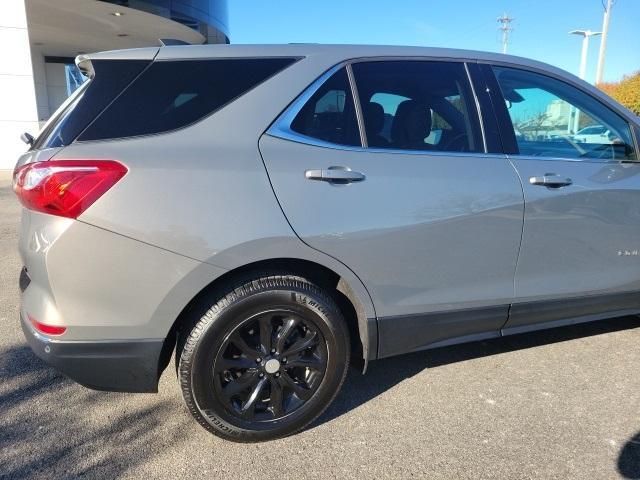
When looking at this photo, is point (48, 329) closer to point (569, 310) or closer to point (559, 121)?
point (569, 310)

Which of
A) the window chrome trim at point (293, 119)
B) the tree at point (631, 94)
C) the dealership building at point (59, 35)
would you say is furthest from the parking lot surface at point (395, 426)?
the tree at point (631, 94)

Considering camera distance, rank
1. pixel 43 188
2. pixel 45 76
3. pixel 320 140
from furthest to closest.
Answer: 1. pixel 45 76
2. pixel 320 140
3. pixel 43 188

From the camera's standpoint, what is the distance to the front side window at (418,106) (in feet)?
8.43

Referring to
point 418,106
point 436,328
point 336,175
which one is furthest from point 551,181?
point 336,175

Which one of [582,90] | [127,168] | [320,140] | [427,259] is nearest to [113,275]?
[127,168]

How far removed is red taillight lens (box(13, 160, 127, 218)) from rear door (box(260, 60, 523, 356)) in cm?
65

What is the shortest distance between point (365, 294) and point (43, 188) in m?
1.46

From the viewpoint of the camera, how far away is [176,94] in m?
2.27

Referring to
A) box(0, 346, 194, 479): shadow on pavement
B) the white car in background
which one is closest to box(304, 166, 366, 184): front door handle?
box(0, 346, 194, 479): shadow on pavement

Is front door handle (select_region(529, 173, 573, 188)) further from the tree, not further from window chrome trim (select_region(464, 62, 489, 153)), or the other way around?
the tree

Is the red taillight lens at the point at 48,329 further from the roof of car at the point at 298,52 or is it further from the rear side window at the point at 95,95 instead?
the roof of car at the point at 298,52

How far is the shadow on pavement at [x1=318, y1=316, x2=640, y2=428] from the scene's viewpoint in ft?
9.29

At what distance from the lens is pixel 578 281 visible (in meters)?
2.95

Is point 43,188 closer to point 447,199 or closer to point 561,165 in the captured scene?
point 447,199
